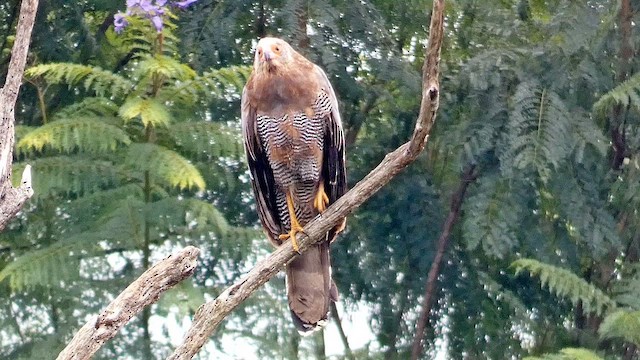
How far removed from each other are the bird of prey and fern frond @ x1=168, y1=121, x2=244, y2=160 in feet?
0.90

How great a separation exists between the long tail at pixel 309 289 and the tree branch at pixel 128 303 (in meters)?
1.29

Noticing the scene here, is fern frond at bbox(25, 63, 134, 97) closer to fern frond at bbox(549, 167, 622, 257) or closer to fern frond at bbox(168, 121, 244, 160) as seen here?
fern frond at bbox(168, 121, 244, 160)

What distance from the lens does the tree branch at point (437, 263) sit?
275 inches

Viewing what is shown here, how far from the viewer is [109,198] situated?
541 cm

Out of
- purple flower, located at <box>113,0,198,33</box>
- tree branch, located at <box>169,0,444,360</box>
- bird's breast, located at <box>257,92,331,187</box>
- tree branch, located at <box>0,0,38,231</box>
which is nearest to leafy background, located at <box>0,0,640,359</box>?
purple flower, located at <box>113,0,198,33</box>

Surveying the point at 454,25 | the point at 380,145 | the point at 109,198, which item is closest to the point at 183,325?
the point at 109,198

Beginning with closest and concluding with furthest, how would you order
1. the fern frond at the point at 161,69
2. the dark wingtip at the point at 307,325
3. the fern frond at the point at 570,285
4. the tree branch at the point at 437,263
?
1. the dark wingtip at the point at 307,325
2. the fern frond at the point at 161,69
3. the fern frond at the point at 570,285
4. the tree branch at the point at 437,263

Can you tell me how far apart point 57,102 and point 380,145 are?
1776 millimetres

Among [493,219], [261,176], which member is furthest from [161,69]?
[493,219]

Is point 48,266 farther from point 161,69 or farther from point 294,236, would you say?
point 294,236

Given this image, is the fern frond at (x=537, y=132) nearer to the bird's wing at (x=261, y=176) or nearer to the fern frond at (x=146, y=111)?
the bird's wing at (x=261, y=176)

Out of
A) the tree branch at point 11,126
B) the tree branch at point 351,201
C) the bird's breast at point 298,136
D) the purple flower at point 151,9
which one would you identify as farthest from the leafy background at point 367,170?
the tree branch at point 11,126

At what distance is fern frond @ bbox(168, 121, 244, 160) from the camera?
5234 mm

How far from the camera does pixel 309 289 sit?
4.82 metres
